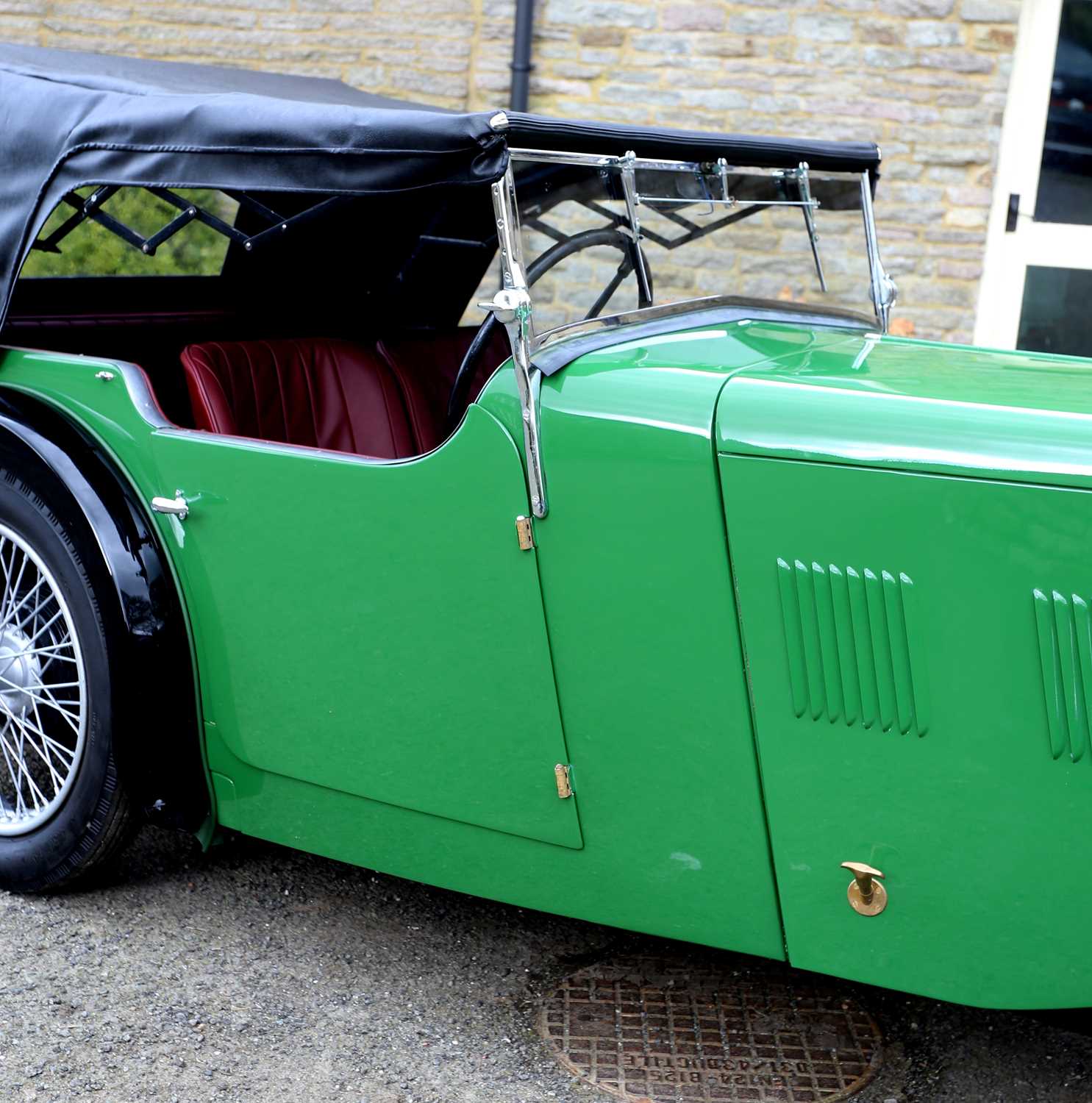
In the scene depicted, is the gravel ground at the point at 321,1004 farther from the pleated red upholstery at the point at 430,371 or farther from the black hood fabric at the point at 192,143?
the black hood fabric at the point at 192,143

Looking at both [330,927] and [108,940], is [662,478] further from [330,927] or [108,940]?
[108,940]

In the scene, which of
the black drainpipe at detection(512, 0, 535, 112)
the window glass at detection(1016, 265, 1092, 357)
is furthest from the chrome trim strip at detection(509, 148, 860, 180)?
the window glass at detection(1016, 265, 1092, 357)

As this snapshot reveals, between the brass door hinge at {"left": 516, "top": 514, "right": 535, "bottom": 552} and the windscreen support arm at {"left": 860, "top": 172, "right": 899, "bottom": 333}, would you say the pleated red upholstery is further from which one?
the brass door hinge at {"left": 516, "top": 514, "right": 535, "bottom": 552}

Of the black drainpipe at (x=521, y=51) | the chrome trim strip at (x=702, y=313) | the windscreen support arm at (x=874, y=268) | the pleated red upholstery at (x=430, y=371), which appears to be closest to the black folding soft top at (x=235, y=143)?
the windscreen support arm at (x=874, y=268)

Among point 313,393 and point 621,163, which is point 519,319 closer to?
point 621,163

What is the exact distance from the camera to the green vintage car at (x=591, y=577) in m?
1.90

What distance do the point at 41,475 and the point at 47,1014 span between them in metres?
1.05

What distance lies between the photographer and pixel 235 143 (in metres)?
2.35

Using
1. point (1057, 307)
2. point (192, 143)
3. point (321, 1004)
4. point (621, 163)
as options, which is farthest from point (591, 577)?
point (1057, 307)

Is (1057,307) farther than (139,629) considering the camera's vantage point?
Yes

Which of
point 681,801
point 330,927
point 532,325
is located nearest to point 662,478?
point 532,325

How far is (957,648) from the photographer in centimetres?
189

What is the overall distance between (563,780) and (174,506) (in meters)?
0.95

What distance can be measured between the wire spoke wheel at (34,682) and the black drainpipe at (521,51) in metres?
4.84
